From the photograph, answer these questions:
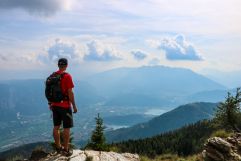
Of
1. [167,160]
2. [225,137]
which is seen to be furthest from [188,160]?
[225,137]

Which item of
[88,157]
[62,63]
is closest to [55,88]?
[62,63]

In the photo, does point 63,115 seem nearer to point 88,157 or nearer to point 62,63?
point 88,157

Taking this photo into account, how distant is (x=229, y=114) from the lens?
30.4m

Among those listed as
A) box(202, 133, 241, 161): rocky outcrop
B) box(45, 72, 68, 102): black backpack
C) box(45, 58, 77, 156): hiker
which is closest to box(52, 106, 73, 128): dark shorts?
box(45, 58, 77, 156): hiker

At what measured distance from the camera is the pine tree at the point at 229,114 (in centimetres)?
3031

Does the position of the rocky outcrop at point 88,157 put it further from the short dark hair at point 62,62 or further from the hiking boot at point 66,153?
the short dark hair at point 62,62

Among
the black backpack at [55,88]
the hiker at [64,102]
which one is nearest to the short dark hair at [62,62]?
the hiker at [64,102]

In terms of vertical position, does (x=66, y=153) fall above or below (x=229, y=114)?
above

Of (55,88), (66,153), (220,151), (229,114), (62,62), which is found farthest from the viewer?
(229,114)

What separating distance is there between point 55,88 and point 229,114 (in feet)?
66.2

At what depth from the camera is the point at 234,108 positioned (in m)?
31.1

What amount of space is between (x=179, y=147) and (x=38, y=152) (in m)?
93.5

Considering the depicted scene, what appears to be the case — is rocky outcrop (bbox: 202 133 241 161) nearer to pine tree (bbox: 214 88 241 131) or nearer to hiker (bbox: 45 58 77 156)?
hiker (bbox: 45 58 77 156)

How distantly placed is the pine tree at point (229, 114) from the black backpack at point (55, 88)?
19303 mm
